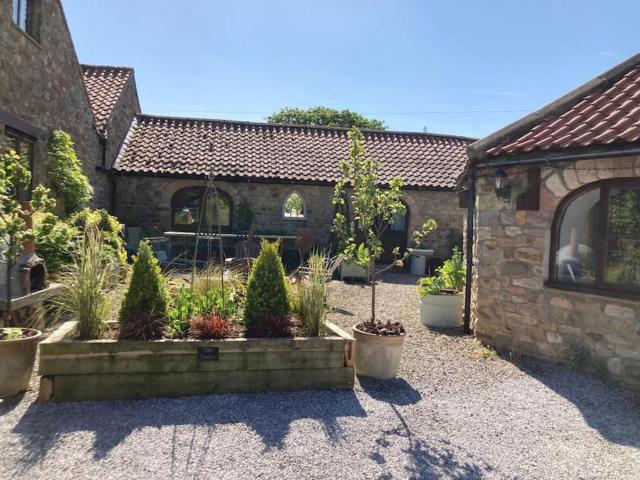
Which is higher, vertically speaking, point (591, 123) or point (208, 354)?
point (591, 123)

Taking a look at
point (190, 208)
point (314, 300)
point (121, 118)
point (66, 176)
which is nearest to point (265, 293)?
point (314, 300)

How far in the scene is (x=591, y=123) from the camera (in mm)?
5422

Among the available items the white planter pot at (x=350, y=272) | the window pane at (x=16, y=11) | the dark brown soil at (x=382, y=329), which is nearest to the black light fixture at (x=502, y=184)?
the dark brown soil at (x=382, y=329)

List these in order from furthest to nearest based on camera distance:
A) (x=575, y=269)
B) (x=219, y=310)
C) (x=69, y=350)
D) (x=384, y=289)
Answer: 1. (x=384, y=289)
2. (x=575, y=269)
3. (x=219, y=310)
4. (x=69, y=350)

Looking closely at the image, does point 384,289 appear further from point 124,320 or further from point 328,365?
point 124,320

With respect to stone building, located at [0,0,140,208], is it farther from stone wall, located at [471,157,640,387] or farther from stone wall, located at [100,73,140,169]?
stone wall, located at [471,157,640,387]

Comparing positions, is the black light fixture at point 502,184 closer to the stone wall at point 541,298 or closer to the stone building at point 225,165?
the stone wall at point 541,298

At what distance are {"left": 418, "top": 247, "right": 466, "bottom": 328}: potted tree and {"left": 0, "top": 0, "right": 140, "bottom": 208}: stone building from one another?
23.6 ft

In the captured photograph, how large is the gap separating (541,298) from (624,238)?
111 cm

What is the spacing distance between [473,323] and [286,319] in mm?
3536

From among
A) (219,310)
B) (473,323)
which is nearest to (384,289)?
(473,323)

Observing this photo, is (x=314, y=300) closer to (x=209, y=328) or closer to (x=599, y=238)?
(x=209, y=328)

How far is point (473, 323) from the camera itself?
273 inches

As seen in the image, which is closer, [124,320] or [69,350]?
[69,350]
